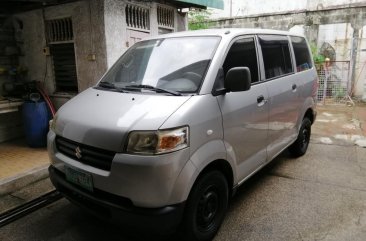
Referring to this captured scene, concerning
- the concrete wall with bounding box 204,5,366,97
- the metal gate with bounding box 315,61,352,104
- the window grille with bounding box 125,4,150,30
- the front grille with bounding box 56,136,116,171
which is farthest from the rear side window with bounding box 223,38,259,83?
the concrete wall with bounding box 204,5,366,97

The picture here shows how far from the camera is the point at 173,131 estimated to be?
240 cm

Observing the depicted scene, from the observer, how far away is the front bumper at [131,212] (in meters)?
2.35

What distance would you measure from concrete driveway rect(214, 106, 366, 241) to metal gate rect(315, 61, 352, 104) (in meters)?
5.00

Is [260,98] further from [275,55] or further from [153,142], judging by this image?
[153,142]

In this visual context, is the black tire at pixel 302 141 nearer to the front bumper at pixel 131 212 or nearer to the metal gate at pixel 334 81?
the front bumper at pixel 131 212

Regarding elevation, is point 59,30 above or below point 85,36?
above

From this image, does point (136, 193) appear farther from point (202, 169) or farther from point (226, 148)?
point (226, 148)

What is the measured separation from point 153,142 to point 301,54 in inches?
139

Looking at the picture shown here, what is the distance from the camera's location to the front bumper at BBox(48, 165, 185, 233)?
2354 mm

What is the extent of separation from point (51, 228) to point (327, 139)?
528cm

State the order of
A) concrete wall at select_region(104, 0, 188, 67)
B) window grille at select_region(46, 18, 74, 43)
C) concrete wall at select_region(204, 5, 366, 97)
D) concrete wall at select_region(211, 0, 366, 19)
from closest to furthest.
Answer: concrete wall at select_region(104, 0, 188, 67), window grille at select_region(46, 18, 74, 43), concrete wall at select_region(204, 5, 366, 97), concrete wall at select_region(211, 0, 366, 19)

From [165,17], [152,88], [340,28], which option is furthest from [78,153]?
[340,28]

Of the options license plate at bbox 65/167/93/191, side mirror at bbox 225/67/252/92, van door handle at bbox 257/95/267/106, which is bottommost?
license plate at bbox 65/167/93/191

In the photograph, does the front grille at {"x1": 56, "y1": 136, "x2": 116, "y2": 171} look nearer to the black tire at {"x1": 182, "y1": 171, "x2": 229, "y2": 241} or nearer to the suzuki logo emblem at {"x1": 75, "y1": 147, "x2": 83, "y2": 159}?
the suzuki logo emblem at {"x1": 75, "y1": 147, "x2": 83, "y2": 159}
